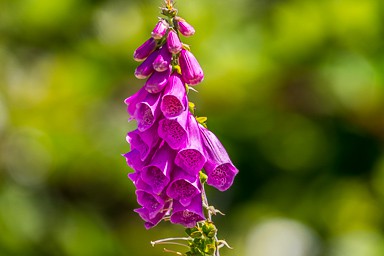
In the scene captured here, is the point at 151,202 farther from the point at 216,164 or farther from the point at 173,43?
the point at 173,43

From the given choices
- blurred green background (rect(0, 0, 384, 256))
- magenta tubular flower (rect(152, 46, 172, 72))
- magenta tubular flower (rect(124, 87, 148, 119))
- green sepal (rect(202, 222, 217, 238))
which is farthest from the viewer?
blurred green background (rect(0, 0, 384, 256))

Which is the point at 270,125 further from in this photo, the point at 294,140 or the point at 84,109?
the point at 84,109

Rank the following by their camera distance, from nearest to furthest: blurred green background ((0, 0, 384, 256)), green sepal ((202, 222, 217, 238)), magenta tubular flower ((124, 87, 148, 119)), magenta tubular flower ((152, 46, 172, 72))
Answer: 1. green sepal ((202, 222, 217, 238))
2. magenta tubular flower ((152, 46, 172, 72))
3. magenta tubular flower ((124, 87, 148, 119))
4. blurred green background ((0, 0, 384, 256))

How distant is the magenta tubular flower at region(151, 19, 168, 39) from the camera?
260cm

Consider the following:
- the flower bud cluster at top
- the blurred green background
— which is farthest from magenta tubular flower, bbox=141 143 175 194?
the blurred green background

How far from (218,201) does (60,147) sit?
162cm

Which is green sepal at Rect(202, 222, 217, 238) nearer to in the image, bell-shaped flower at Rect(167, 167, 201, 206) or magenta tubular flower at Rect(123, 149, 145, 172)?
bell-shaped flower at Rect(167, 167, 201, 206)

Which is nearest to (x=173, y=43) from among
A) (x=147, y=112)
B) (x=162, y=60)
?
(x=162, y=60)

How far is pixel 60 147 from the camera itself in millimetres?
8656

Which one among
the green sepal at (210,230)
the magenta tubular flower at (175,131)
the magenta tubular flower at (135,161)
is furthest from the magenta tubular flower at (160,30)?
the green sepal at (210,230)

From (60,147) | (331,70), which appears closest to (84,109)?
(60,147)

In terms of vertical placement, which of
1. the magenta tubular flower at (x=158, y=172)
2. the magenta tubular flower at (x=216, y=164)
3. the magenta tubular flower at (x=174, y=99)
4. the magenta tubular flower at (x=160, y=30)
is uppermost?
the magenta tubular flower at (x=160, y=30)

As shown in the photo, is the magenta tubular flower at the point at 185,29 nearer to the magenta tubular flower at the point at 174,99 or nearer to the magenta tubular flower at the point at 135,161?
the magenta tubular flower at the point at 174,99

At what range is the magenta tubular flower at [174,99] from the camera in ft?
8.32
